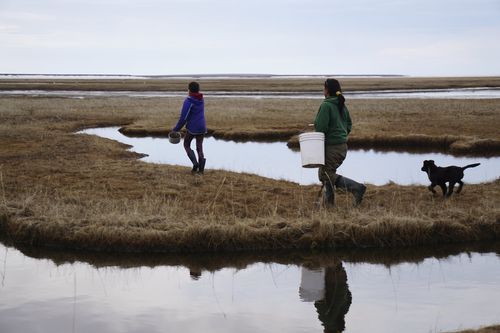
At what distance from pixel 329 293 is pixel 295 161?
1193cm

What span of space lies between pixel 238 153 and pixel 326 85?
1195cm

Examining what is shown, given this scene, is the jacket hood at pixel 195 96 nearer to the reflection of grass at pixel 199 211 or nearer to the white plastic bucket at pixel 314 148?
the reflection of grass at pixel 199 211

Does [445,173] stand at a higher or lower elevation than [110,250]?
higher

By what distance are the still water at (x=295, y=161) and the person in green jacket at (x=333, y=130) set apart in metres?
4.87

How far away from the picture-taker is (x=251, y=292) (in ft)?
29.1

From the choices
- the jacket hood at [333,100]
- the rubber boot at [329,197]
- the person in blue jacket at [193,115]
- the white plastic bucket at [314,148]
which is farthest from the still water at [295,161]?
the jacket hood at [333,100]

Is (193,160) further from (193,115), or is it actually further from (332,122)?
(332,122)

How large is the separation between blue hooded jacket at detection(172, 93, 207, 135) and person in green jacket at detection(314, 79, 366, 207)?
4.18 metres

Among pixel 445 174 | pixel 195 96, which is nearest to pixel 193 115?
pixel 195 96

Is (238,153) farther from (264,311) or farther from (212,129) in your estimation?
(264,311)

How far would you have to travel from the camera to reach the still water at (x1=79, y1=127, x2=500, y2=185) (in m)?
17.5

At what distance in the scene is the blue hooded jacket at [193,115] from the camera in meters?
14.5

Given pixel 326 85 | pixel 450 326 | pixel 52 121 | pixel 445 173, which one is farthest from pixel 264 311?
pixel 52 121

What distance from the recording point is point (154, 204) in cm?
1220
